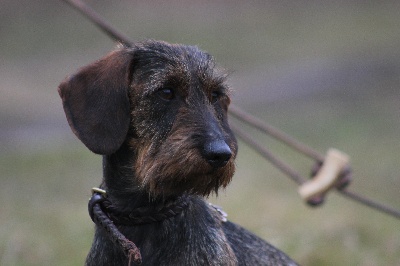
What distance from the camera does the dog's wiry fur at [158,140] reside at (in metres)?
4.93

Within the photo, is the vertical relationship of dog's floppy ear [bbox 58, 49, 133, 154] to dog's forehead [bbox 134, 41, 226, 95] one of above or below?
below

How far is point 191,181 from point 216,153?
238mm

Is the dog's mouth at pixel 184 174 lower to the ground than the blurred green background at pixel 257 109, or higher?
higher

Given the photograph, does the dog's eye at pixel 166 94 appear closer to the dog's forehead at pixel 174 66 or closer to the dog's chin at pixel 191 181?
the dog's forehead at pixel 174 66

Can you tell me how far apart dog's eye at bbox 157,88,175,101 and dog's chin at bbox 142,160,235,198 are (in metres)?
0.48

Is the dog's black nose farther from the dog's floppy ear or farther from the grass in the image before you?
the grass

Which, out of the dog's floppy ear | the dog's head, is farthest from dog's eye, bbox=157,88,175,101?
the dog's floppy ear

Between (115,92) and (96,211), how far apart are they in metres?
0.71

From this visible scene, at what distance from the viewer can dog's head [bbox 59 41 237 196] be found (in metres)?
4.89

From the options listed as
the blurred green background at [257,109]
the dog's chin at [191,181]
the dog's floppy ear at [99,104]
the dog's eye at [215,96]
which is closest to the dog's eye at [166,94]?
the dog's floppy ear at [99,104]

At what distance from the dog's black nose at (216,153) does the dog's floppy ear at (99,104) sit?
1.89ft

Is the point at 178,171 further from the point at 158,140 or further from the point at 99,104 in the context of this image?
the point at 99,104

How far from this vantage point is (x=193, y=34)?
2623 cm

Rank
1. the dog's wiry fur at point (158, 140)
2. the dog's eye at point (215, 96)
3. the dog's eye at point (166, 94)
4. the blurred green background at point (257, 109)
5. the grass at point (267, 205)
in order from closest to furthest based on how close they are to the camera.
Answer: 1. the dog's wiry fur at point (158, 140)
2. the dog's eye at point (166, 94)
3. the dog's eye at point (215, 96)
4. the grass at point (267, 205)
5. the blurred green background at point (257, 109)
